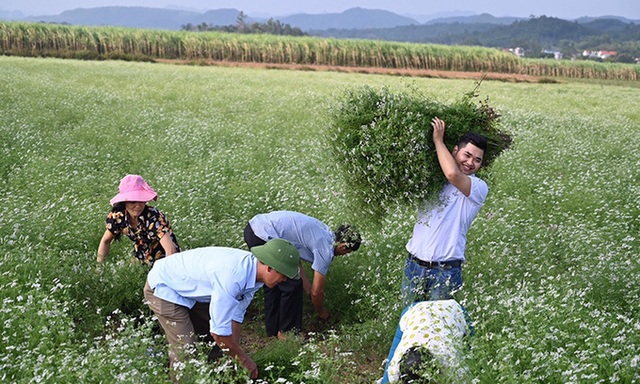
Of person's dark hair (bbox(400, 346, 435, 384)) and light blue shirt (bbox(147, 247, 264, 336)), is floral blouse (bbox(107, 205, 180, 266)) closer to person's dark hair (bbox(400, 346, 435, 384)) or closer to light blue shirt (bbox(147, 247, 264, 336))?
light blue shirt (bbox(147, 247, 264, 336))

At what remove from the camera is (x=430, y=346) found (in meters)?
4.43

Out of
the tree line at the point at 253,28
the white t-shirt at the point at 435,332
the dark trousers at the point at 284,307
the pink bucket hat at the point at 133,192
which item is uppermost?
the tree line at the point at 253,28

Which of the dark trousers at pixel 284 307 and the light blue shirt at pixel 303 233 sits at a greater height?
the light blue shirt at pixel 303 233

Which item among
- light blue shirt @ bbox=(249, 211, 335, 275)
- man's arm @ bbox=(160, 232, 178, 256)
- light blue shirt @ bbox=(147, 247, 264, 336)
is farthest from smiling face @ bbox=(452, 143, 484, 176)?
man's arm @ bbox=(160, 232, 178, 256)

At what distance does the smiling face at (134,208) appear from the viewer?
242 inches

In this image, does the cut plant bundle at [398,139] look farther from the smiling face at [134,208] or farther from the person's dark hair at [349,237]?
the smiling face at [134,208]

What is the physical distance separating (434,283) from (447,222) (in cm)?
53

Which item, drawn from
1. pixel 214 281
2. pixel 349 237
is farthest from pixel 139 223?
pixel 349 237

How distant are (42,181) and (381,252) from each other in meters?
5.17

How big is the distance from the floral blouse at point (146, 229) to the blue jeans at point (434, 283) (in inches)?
96.5

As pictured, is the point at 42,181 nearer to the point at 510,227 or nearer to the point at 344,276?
the point at 344,276

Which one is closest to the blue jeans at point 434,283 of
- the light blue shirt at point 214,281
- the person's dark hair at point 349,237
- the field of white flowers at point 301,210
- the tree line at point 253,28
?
the field of white flowers at point 301,210

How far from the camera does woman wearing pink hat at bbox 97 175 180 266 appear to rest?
610 centimetres

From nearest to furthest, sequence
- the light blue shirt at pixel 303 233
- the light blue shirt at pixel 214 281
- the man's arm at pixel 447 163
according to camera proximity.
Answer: the light blue shirt at pixel 214 281
the man's arm at pixel 447 163
the light blue shirt at pixel 303 233
